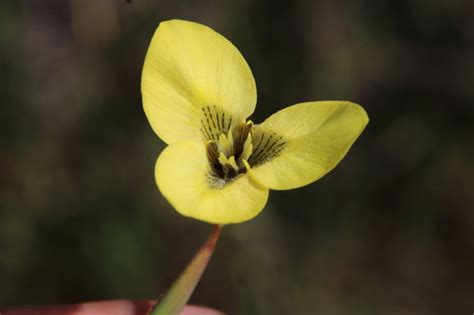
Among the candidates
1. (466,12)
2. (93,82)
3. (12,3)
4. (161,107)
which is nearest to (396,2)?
(466,12)

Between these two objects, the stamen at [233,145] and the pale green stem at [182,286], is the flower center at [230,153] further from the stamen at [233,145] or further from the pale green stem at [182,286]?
the pale green stem at [182,286]

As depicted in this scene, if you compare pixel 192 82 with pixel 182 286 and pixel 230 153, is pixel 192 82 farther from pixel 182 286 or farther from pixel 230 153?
pixel 182 286

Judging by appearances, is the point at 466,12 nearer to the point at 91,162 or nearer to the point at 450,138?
the point at 450,138

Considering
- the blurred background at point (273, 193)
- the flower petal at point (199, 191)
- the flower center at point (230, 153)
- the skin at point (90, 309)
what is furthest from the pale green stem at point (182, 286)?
the blurred background at point (273, 193)

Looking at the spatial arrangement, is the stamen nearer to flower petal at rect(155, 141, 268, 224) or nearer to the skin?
flower petal at rect(155, 141, 268, 224)

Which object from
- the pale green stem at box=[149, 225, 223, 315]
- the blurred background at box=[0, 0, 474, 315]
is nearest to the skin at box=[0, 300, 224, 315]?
the pale green stem at box=[149, 225, 223, 315]

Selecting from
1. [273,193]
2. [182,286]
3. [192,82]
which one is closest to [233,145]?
[192,82]
